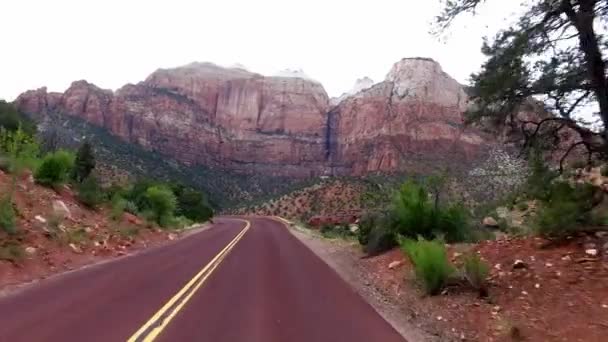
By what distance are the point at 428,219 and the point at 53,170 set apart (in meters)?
15.5

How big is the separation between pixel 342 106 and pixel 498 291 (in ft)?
539

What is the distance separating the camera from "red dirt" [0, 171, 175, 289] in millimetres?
12377

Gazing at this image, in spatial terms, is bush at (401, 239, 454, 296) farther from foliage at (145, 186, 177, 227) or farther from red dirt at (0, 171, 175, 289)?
foliage at (145, 186, 177, 227)

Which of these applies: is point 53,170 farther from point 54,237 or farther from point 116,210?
point 54,237

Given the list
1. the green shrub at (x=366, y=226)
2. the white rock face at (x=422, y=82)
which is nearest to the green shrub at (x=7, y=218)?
the green shrub at (x=366, y=226)

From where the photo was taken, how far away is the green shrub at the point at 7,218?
44.4 ft

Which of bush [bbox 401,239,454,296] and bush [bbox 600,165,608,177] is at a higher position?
bush [bbox 600,165,608,177]

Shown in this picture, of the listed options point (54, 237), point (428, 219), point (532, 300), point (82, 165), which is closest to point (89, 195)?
point (82, 165)

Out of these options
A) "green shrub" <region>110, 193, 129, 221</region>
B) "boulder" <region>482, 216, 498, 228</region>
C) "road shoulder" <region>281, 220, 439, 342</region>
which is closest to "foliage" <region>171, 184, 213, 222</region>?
"green shrub" <region>110, 193, 129, 221</region>

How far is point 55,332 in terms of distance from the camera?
22.9ft

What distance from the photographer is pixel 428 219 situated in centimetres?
1566

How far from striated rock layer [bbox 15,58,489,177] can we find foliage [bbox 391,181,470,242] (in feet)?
237

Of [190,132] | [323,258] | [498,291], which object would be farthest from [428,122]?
[498,291]

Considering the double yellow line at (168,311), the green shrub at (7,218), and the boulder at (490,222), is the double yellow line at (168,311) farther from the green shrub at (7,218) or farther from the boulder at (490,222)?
the boulder at (490,222)
